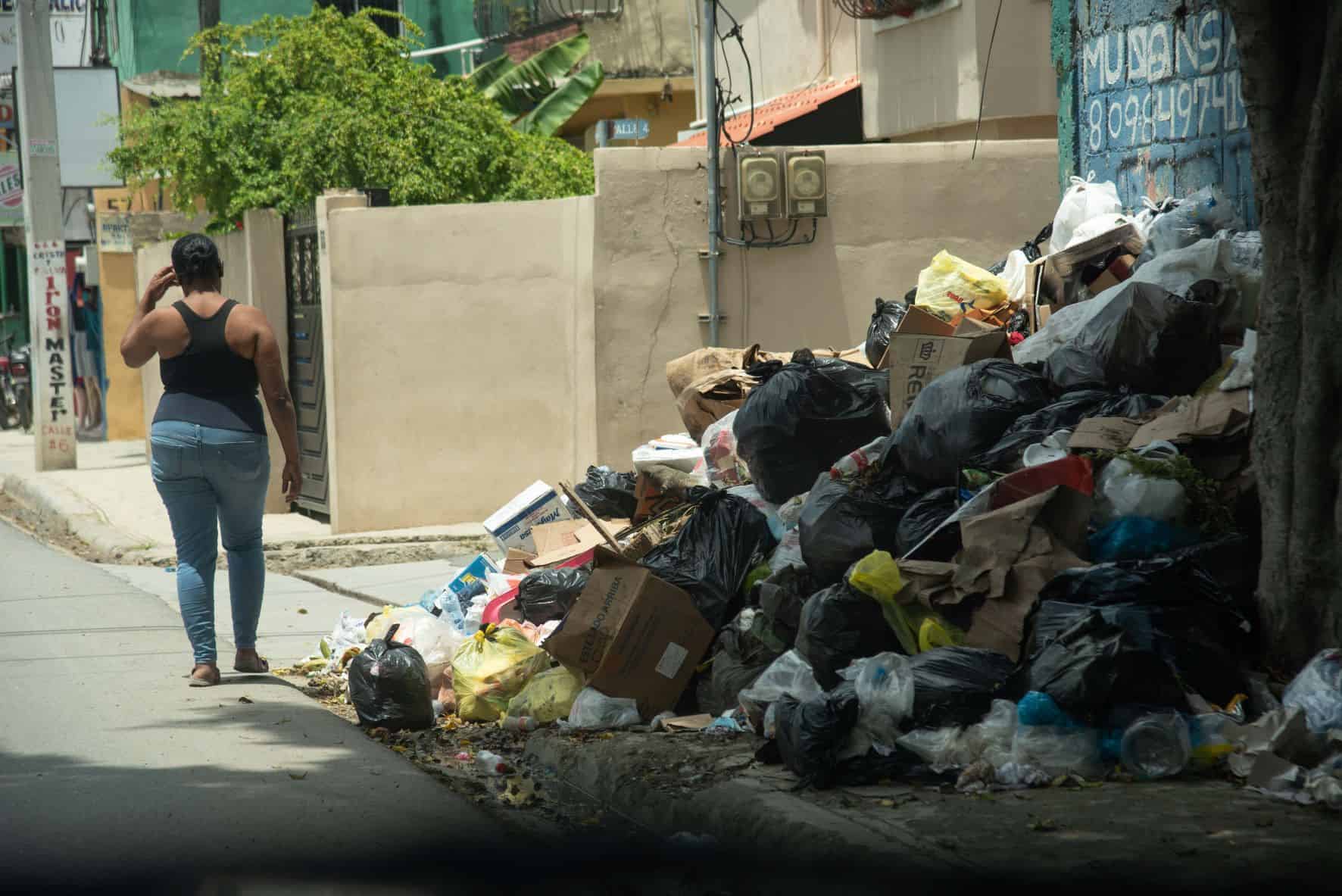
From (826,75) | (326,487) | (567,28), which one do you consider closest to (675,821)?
(326,487)

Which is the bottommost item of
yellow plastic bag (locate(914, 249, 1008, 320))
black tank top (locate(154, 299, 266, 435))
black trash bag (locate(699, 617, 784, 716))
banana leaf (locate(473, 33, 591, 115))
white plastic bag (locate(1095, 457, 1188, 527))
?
black trash bag (locate(699, 617, 784, 716))

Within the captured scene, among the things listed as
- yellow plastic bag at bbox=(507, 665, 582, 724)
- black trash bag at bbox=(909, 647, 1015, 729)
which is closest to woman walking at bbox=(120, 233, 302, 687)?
yellow plastic bag at bbox=(507, 665, 582, 724)

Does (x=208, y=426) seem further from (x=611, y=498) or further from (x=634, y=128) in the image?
(x=634, y=128)

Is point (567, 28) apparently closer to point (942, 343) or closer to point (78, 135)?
point (78, 135)

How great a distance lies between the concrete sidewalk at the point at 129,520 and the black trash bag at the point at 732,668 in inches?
189

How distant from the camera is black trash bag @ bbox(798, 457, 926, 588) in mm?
5570

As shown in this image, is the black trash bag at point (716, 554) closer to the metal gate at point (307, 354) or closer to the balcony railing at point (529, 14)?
the metal gate at point (307, 354)

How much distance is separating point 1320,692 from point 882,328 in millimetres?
3841

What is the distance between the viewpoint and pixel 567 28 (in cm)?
2234

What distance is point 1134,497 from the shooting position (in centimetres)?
522

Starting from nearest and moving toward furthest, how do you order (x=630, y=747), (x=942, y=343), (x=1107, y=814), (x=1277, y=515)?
(x=1107, y=814) < (x=1277, y=515) < (x=630, y=747) < (x=942, y=343)

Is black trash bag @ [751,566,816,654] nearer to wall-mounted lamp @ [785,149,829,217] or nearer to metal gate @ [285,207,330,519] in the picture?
wall-mounted lamp @ [785,149,829,217]

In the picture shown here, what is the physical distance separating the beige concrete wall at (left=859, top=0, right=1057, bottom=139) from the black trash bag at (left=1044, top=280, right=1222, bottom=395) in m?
5.60

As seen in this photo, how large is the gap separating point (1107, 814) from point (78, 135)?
20.7 metres
